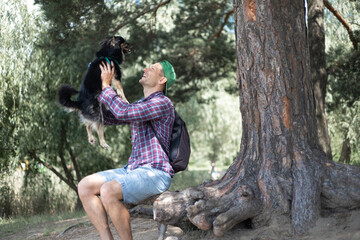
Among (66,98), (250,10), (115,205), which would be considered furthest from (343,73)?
(115,205)

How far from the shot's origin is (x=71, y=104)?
13.9ft

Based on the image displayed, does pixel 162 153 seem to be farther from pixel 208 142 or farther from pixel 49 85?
pixel 208 142

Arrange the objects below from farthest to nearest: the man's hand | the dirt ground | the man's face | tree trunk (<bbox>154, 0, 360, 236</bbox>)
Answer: the man's face < the man's hand < tree trunk (<bbox>154, 0, 360, 236</bbox>) < the dirt ground

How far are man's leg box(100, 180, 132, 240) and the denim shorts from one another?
0.05m

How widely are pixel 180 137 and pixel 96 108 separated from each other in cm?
98

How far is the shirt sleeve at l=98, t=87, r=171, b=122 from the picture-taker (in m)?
3.47

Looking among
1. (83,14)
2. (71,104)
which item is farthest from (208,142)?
(71,104)

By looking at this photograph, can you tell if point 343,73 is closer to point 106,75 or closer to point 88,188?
point 106,75

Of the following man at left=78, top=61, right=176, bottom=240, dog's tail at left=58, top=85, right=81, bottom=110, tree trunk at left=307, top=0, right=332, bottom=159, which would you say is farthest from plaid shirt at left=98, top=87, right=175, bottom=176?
tree trunk at left=307, top=0, right=332, bottom=159

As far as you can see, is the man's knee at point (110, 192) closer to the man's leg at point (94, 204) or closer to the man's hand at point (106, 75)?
the man's leg at point (94, 204)

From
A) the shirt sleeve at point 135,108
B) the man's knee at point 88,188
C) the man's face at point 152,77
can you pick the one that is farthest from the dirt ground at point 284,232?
the man's face at point 152,77

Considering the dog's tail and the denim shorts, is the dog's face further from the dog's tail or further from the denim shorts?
the denim shorts

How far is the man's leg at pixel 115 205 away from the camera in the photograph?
3.23m

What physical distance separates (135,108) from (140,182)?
64 centimetres
